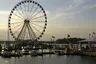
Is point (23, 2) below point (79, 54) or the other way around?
the other way around

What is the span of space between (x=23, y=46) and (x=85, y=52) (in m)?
27.3

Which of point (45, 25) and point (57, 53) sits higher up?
point (45, 25)

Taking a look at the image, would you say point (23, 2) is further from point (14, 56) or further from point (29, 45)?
point (29, 45)

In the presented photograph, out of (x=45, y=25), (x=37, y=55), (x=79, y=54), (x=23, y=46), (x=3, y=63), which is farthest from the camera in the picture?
(x=23, y=46)

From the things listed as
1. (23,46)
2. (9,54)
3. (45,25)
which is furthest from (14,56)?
(23,46)

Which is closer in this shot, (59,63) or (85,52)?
(59,63)

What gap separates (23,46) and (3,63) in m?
43.5

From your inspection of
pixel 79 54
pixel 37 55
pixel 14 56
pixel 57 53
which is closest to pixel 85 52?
pixel 79 54

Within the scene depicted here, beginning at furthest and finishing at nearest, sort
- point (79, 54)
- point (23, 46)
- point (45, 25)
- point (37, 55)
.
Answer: point (23, 46)
point (79, 54)
point (37, 55)
point (45, 25)

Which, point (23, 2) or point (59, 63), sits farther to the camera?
point (23, 2)

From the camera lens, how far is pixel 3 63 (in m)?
63.7

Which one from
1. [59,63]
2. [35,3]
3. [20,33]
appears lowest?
[59,63]

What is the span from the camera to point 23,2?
253 ft

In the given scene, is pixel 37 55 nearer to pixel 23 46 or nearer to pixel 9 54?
pixel 9 54
